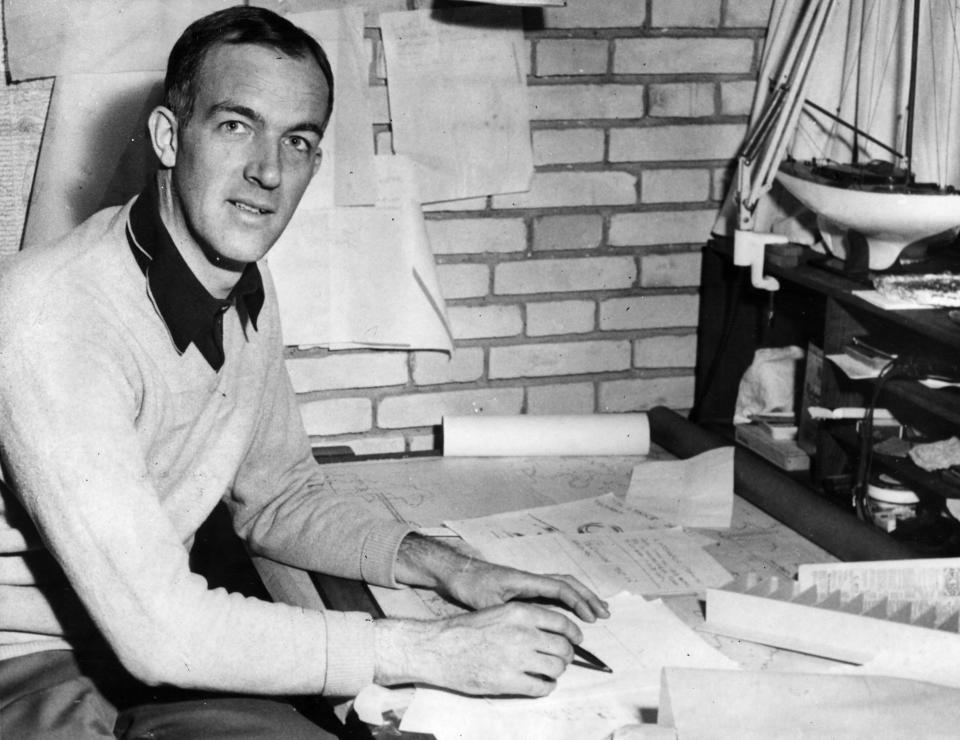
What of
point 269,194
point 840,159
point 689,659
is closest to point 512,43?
point 840,159

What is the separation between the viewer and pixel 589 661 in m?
1.27

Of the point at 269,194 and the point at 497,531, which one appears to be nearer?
the point at 269,194

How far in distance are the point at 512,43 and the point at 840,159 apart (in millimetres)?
629

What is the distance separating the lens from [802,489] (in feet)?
5.54

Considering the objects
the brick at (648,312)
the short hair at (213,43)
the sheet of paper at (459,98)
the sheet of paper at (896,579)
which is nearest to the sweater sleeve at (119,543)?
A: the short hair at (213,43)

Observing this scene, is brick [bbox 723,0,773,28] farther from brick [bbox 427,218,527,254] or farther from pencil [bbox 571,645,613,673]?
pencil [bbox 571,645,613,673]

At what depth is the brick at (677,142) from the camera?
7.22 ft

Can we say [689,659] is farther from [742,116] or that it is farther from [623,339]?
[742,116]

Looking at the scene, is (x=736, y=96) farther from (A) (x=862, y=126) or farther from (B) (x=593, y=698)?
(B) (x=593, y=698)

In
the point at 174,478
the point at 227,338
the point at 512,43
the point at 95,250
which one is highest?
the point at 512,43

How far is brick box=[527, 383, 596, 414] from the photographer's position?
231 cm

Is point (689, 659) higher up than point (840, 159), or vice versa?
point (840, 159)

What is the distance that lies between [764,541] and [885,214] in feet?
1.68

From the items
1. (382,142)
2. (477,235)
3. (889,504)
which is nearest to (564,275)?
(477,235)
